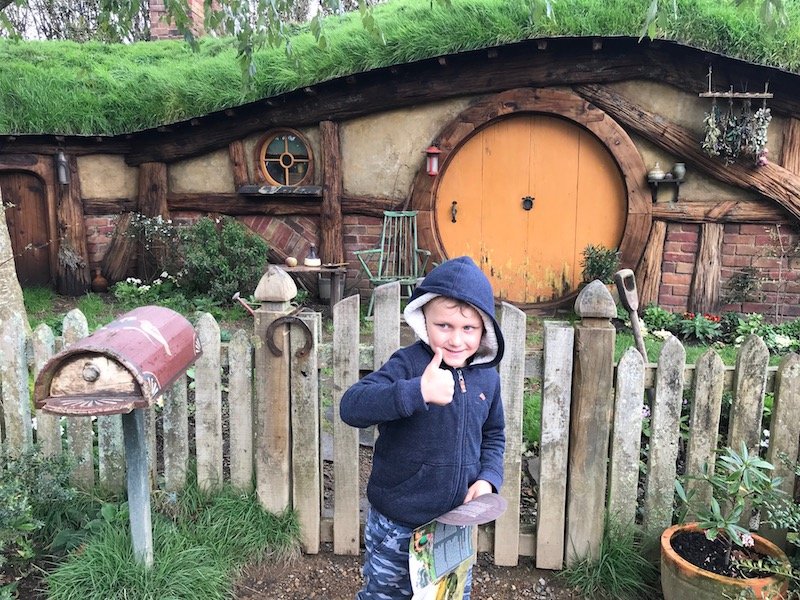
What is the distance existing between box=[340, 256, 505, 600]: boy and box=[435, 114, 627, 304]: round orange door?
18.3 ft

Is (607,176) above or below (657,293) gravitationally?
above

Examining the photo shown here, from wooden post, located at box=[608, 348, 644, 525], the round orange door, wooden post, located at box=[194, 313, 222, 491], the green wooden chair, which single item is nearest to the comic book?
wooden post, located at box=[608, 348, 644, 525]

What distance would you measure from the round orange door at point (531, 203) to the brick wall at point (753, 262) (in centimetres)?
66

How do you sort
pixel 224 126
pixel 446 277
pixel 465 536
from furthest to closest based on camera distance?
pixel 224 126 < pixel 465 536 < pixel 446 277

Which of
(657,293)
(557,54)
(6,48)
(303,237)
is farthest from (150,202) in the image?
(657,293)

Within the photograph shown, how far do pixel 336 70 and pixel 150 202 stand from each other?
2.95 metres

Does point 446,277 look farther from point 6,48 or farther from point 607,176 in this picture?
point 6,48

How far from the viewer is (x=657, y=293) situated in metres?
6.88

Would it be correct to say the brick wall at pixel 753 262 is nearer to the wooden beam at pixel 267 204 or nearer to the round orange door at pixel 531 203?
the round orange door at pixel 531 203

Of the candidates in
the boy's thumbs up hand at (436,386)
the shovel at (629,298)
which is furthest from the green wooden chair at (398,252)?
the boy's thumbs up hand at (436,386)

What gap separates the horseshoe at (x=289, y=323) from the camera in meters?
2.51

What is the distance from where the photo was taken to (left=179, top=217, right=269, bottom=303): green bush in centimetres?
723

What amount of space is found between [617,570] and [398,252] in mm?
5204

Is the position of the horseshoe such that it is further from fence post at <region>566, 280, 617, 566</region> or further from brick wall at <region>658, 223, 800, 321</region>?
brick wall at <region>658, 223, 800, 321</region>
